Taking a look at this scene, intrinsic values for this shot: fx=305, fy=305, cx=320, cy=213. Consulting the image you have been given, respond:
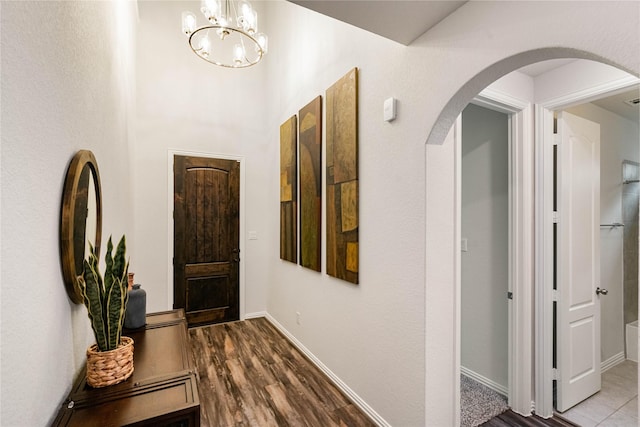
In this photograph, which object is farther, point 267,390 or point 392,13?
point 267,390

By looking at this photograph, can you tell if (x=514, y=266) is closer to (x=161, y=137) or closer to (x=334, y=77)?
(x=334, y=77)

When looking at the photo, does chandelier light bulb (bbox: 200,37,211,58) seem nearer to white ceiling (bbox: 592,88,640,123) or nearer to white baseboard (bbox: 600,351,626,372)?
white ceiling (bbox: 592,88,640,123)

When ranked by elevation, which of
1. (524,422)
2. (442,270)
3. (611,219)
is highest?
(611,219)

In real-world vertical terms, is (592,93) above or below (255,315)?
above

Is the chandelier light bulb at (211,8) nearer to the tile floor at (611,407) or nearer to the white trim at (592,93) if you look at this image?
the white trim at (592,93)

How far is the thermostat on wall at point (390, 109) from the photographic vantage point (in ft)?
5.94

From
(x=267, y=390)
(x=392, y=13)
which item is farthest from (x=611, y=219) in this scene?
(x=267, y=390)

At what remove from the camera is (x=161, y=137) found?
3752 millimetres

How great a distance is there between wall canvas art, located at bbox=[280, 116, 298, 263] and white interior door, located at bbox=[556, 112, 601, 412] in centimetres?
223

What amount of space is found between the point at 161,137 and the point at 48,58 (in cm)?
302

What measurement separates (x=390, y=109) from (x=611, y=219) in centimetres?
287

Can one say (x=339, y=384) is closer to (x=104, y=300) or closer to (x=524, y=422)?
(x=524, y=422)

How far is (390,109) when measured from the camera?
71.8 inches

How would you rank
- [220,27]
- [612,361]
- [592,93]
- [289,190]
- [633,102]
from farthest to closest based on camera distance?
[289,190] → [612,361] → [633,102] → [220,27] → [592,93]
